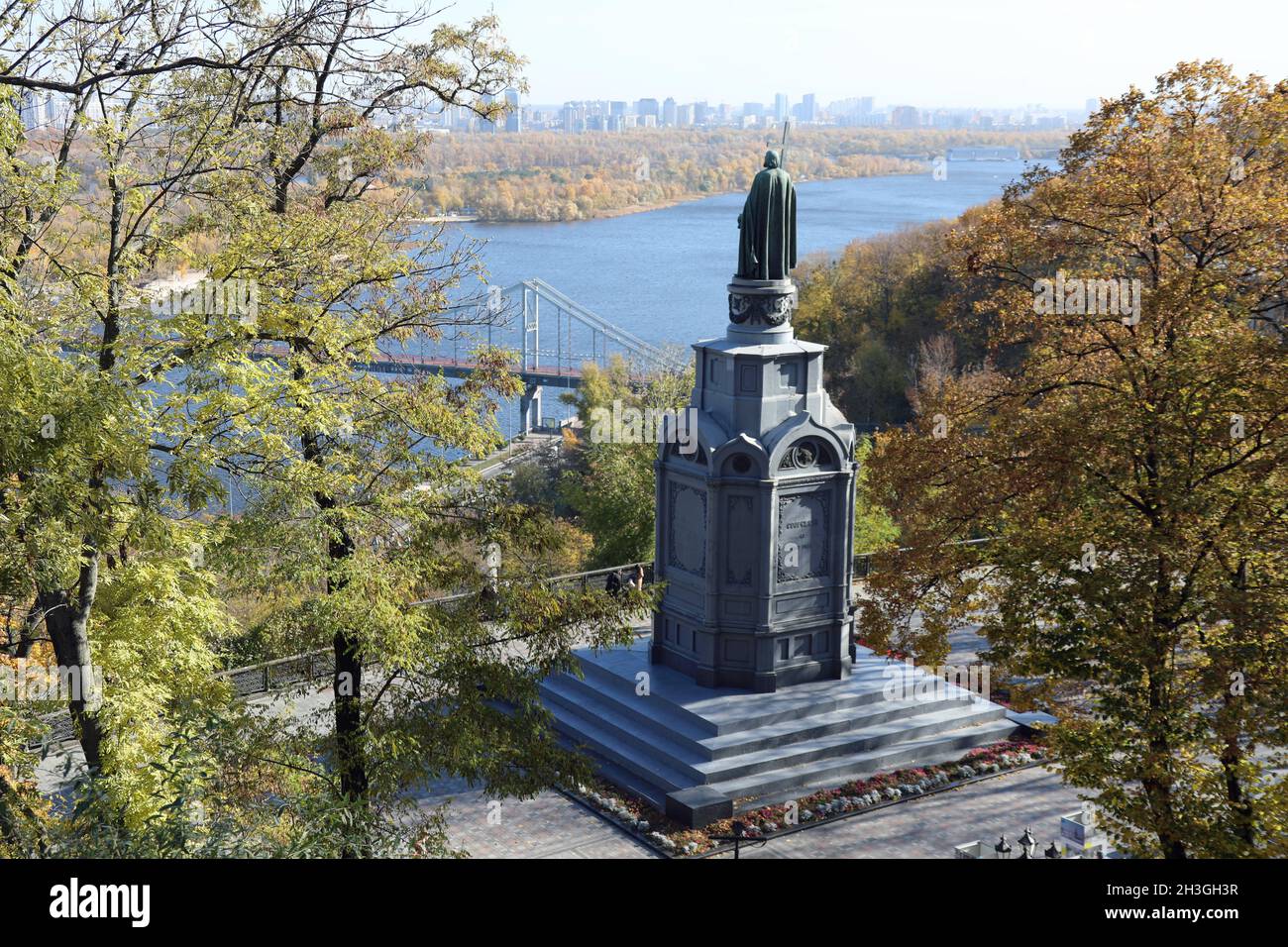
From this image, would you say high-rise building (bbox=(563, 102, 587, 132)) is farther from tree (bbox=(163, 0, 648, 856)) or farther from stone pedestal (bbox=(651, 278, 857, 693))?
tree (bbox=(163, 0, 648, 856))

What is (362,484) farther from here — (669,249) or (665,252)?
(669,249)

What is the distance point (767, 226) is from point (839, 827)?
26.1 ft

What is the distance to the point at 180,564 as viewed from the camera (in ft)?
36.0

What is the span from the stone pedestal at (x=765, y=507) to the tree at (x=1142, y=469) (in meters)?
1.15

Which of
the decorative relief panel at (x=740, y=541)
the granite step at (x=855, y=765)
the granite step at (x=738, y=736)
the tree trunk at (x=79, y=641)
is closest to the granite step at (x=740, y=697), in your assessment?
the granite step at (x=738, y=736)

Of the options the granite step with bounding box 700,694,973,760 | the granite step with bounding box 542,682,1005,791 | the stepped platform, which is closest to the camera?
A: the stepped platform

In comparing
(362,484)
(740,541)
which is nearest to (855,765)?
(740,541)

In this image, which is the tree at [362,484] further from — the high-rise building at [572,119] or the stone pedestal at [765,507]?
the high-rise building at [572,119]

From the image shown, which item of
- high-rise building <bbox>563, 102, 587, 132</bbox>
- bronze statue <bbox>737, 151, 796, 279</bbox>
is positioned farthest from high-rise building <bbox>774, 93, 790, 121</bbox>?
high-rise building <bbox>563, 102, 587, 132</bbox>

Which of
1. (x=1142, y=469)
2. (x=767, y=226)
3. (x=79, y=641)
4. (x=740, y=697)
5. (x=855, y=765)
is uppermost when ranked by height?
(x=767, y=226)

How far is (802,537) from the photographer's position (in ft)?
55.9

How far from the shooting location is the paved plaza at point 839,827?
47.1 feet

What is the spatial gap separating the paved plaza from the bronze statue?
734cm

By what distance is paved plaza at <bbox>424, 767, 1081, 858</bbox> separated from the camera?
14344mm
